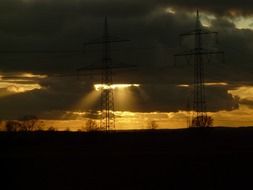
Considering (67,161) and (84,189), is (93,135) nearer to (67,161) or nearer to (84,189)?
(67,161)

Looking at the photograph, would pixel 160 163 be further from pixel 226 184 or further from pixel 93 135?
pixel 93 135

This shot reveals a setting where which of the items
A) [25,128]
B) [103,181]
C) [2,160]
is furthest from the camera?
[25,128]

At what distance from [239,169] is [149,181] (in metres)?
8.00

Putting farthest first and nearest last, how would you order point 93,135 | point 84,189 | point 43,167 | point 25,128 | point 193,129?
point 25,128, point 193,129, point 93,135, point 43,167, point 84,189

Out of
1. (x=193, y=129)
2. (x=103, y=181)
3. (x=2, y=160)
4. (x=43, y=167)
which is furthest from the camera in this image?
(x=193, y=129)

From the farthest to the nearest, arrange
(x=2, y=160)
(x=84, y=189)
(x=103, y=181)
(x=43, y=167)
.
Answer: (x=2, y=160), (x=43, y=167), (x=103, y=181), (x=84, y=189)

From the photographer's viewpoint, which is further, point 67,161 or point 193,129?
point 193,129

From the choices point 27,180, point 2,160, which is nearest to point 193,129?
point 2,160

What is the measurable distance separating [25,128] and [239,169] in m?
79.3

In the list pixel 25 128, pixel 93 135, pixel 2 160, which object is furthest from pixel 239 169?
pixel 25 128

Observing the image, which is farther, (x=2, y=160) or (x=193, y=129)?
(x=193, y=129)

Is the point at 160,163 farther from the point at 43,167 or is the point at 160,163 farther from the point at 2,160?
the point at 2,160

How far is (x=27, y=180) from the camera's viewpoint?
50531 mm

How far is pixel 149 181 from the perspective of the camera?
48062 millimetres
